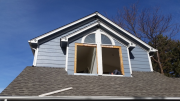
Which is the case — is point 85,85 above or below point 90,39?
below

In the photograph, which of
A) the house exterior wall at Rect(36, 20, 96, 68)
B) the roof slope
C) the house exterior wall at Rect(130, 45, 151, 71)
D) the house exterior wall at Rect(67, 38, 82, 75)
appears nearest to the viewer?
the roof slope

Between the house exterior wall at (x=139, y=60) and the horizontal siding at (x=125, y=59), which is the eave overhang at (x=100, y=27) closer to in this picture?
the horizontal siding at (x=125, y=59)

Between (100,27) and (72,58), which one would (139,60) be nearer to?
(100,27)

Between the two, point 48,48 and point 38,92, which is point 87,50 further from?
point 38,92

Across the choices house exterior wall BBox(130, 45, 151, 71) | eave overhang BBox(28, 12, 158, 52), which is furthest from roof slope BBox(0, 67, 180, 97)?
eave overhang BBox(28, 12, 158, 52)

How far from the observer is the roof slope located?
16.0 feet

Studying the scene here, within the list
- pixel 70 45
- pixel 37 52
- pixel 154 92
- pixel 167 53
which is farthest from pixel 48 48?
pixel 167 53

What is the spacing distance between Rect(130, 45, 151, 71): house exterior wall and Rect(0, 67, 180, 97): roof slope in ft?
3.73

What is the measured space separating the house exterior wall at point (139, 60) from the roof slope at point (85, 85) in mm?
1136

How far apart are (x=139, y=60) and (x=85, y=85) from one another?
13.6 ft

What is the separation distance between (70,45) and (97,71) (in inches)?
72.4

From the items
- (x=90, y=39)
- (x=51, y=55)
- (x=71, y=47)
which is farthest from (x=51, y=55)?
(x=90, y=39)

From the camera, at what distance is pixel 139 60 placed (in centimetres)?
834

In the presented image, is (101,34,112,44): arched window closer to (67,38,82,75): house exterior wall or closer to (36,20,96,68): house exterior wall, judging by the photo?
(67,38,82,75): house exterior wall
